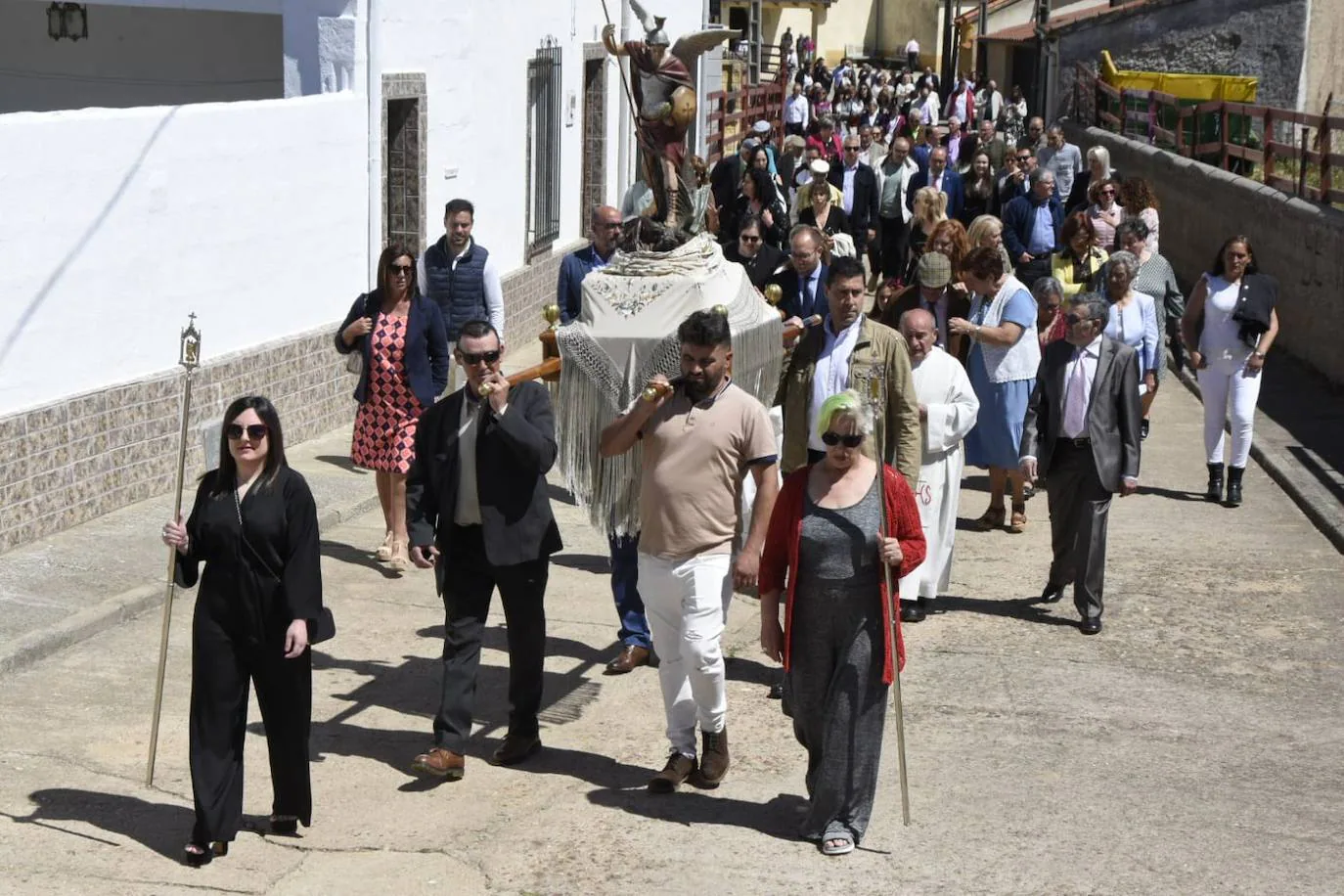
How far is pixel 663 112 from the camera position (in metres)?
9.02

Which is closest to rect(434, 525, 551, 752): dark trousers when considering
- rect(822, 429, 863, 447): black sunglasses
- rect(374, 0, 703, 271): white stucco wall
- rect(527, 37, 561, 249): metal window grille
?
rect(822, 429, 863, 447): black sunglasses

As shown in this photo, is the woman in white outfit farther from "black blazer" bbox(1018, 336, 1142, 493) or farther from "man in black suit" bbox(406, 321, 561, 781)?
"man in black suit" bbox(406, 321, 561, 781)

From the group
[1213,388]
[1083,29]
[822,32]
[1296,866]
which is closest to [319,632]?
[1296,866]

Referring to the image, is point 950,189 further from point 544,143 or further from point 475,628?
point 475,628

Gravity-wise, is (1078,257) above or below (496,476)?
above

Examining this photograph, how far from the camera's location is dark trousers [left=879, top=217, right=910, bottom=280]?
20641mm

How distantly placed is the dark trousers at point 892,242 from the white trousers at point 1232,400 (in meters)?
7.50

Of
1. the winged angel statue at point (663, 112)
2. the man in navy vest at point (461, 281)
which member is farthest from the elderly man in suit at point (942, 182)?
the winged angel statue at point (663, 112)

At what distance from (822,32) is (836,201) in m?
54.4

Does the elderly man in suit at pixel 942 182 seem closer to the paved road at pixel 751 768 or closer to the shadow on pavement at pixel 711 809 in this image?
the paved road at pixel 751 768

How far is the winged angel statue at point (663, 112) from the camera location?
29.6 ft

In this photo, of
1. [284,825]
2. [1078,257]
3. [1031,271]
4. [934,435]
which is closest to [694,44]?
[934,435]

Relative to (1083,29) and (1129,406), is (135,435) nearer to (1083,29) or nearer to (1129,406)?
(1129,406)

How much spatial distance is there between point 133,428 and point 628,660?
12.9 ft
